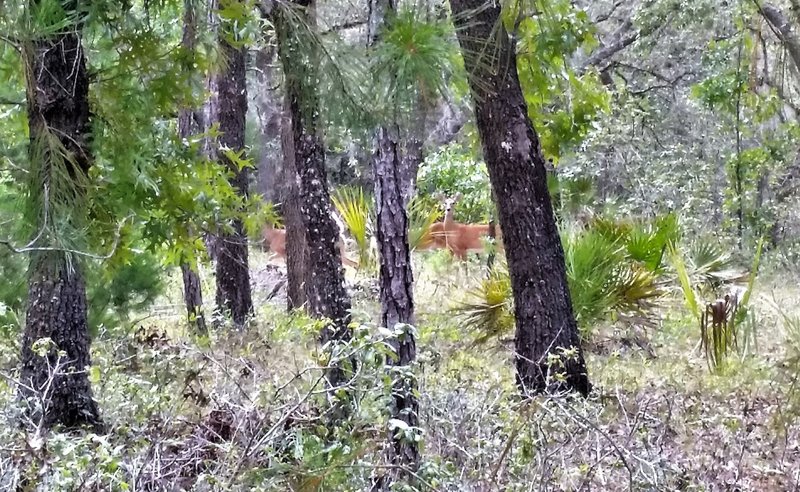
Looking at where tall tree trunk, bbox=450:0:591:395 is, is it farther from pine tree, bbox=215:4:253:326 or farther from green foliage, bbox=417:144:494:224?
green foliage, bbox=417:144:494:224

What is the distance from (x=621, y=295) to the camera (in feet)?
26.4

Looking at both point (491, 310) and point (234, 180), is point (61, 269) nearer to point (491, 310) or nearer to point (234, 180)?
point (491, 310)

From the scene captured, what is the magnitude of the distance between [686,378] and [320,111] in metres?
4.12

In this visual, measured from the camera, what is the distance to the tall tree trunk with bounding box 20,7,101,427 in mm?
4230

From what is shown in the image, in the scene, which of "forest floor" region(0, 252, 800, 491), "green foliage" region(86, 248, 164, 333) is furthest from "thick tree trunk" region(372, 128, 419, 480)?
"green foliage" region(86, 248, 164, 333)

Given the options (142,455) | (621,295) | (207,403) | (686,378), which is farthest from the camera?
(621,295)

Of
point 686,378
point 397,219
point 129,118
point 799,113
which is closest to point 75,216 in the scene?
point 129,118

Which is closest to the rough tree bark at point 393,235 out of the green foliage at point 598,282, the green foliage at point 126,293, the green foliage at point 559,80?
the green foliage at point 559,80

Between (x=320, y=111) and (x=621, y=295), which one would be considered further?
(x=621, y=295)

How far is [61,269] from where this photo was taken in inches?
162

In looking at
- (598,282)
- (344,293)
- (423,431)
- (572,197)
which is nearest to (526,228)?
(344,293)

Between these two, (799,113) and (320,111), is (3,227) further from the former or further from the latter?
(799,113)

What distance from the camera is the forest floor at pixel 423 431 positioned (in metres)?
3.14

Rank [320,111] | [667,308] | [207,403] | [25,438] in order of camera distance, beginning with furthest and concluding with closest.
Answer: [667,308], [207,403], [320,111], [25,438]
